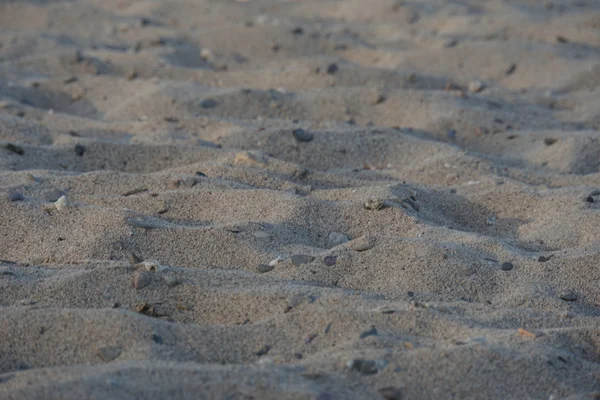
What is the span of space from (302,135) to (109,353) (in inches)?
71.9

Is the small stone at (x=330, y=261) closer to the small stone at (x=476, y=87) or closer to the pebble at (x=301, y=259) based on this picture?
the pebble at (x=301, y=259)

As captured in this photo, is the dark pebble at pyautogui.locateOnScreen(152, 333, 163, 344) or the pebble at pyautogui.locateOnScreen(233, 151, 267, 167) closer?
the dark pebble at pyautogui.locateOnScreen(152, 333, 163, 344)

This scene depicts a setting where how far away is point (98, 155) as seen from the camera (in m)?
3.56

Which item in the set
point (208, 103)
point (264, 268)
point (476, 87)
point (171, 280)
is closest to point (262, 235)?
point (264, 268)

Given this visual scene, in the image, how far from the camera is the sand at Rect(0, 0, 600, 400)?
206 centimetres

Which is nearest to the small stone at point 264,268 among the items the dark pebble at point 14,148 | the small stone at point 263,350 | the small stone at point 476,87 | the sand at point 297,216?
the sand at point 297,216

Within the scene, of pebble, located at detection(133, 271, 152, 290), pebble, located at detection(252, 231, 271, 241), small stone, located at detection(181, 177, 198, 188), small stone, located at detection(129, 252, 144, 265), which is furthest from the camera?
small stone, located at detection(181, 177, 198, 188)

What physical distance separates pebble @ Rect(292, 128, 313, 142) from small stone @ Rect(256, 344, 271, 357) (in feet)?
5.55

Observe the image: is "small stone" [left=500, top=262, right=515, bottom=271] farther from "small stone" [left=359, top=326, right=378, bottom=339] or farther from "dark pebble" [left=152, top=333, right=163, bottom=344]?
"dark pebble" [left=152, top=333, right=163, bottom=344]

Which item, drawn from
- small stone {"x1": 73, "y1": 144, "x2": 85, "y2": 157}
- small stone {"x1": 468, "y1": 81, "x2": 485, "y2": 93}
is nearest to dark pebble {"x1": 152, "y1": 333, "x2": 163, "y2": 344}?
small stone {"x1": 73, "y1": 144, "x2": 85, "y2": 157}

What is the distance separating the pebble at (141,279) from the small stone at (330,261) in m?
0.49

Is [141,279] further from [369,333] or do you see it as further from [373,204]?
[373,204]

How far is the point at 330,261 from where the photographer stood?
2635 millimetres

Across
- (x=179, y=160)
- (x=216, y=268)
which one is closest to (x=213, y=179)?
(x=179, y=160)
